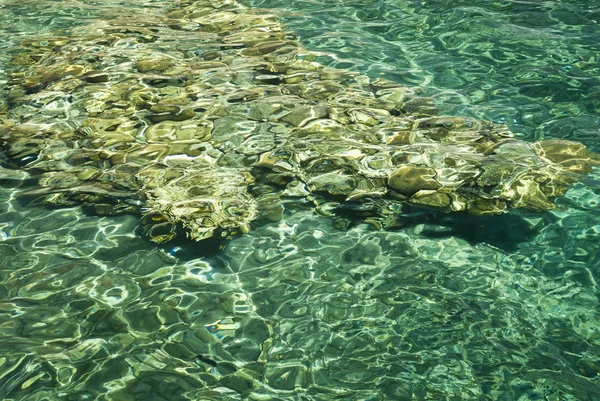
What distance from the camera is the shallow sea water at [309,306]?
106 inches

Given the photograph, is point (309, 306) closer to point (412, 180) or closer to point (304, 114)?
point (412, 180)

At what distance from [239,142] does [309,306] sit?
170 cm

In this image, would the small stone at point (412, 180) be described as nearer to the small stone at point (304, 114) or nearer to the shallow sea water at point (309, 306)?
the shallow sea water at point (309, 306)

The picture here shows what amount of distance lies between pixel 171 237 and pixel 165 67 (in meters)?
2.48

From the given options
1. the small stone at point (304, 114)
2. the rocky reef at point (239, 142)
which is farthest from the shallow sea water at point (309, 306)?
the small stone at point (304, 114)

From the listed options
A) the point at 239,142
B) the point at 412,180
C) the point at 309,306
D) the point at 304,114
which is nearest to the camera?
the point at 309,306

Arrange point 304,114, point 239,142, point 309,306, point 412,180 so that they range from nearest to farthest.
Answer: point 309,306 < point 412,180 < point 239,142 < point 304,114

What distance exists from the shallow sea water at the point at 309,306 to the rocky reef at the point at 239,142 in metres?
0.17

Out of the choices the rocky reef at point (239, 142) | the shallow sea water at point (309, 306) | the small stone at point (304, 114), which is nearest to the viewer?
the shallow sea water at point (309, 306)

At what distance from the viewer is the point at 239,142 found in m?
4.49

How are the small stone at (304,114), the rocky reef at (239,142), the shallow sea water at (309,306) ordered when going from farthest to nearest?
the small stone at (304,114) → the rocky reef at (239,142) → the shallow sea water at (309,306)

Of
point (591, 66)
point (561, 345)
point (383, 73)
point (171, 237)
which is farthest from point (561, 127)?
point (171, 237)

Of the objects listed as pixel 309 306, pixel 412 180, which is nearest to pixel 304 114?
pixel 412 180

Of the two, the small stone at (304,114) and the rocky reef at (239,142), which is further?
the small stone at (304,114)
